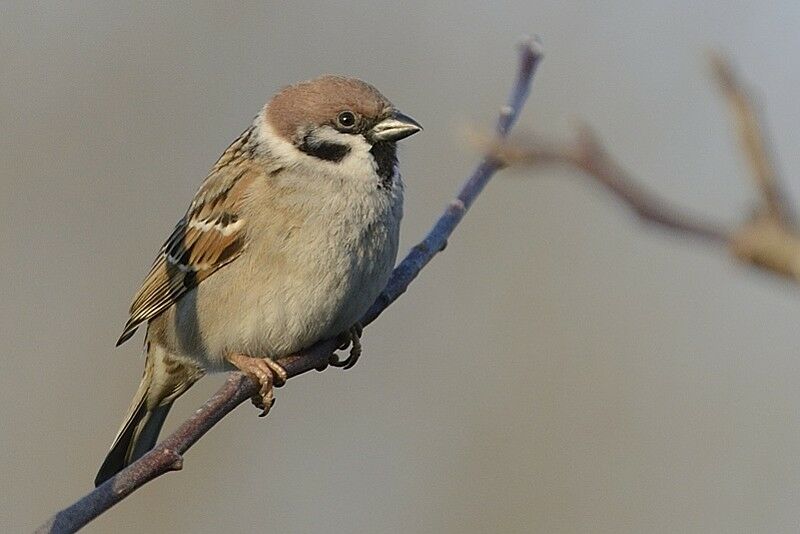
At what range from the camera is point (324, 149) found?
3.31 m

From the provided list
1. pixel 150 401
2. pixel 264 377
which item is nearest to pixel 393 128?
pixel 264 377

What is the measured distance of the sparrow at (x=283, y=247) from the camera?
3.12m

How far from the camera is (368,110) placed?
325 centimetres

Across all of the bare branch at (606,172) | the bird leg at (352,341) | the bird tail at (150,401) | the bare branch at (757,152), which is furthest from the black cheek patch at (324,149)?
the bare branch at (757,152)

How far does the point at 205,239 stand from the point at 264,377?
25.1 inches

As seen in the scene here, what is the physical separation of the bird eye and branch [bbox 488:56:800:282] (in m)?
2.74

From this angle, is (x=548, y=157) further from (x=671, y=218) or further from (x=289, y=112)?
(x=289, y=112)

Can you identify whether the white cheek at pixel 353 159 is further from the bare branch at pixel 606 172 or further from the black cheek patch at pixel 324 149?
the bare branch at pixel 606 172

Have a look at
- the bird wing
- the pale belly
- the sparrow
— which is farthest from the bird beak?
the bird wing

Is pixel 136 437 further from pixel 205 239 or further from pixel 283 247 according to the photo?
pixel 283 247

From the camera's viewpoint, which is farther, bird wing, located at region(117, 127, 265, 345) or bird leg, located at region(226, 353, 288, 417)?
bird wing, located at region(117, 127, 265, 345)

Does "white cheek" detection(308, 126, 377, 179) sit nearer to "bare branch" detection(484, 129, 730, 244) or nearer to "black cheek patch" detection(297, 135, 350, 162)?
"black cheek patch" detection(297, 135, 350, 162)

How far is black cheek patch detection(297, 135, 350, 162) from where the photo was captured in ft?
10.8

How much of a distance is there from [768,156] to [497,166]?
229 centimetres
